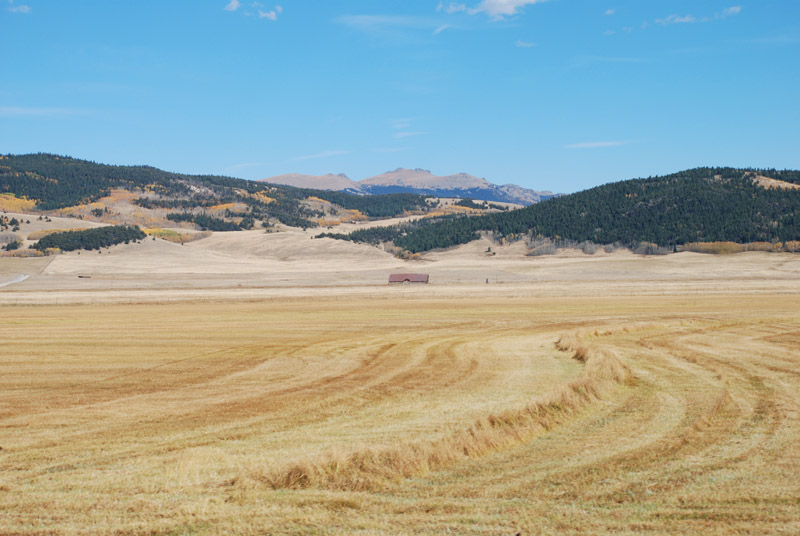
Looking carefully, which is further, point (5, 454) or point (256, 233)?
point (256, 233)

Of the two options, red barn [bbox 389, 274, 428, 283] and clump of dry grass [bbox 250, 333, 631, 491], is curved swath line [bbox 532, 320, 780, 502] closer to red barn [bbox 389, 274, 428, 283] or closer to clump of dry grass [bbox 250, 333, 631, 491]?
clump of dry grass [bbox 250, 333, 631, 491]

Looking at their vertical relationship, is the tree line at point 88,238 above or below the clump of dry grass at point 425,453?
above

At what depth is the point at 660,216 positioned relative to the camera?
127m

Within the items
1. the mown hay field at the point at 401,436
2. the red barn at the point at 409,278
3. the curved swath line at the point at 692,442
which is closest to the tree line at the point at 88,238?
the red barn at the point at 409,278

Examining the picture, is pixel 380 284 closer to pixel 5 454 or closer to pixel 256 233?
pixel 5 454

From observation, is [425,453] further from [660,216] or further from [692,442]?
[660,216]

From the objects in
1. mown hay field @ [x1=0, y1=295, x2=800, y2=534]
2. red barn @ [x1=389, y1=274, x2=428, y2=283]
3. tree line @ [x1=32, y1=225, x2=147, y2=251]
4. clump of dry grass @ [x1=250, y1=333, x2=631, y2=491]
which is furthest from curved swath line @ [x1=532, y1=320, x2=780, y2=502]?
tree line @ [x1=32, y1=225, x2=147, y2=251]

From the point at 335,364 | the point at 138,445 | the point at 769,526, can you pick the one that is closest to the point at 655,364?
the point at 335,364

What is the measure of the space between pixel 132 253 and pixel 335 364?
9600cm

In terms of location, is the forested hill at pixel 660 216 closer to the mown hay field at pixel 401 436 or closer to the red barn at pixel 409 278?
the red barn at pixel 409 278

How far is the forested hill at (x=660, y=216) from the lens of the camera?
114688 mm

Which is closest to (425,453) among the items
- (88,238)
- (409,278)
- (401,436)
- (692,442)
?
(401,436)

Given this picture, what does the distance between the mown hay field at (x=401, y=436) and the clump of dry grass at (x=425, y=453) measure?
0.04 m

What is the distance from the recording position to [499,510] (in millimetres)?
8562
